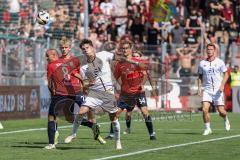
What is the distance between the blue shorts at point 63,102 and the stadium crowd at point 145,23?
46.3 ft

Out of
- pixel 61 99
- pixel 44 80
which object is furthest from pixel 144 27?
pixel 61 99

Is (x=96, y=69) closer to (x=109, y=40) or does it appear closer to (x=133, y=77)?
(x=133, y=77)

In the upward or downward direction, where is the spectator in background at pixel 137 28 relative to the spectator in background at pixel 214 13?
downward

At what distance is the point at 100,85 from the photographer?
1730 cm

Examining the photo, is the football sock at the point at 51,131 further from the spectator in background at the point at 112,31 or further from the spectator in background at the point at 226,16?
the spectator in background at the point at 226,16

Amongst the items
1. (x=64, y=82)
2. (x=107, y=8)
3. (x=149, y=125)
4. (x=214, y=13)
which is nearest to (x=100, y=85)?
(x=64, y=82)

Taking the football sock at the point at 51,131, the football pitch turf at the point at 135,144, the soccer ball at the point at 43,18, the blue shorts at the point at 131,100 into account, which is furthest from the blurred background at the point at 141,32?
the football sock at the point at 51,131

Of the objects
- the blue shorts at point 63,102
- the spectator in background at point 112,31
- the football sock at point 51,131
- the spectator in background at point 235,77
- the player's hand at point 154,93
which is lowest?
the player's hand at point 154,93

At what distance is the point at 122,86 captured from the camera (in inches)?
854

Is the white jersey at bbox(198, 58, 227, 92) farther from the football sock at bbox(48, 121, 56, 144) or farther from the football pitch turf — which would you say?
the football sock at bbox(48, 121, 56, 144)

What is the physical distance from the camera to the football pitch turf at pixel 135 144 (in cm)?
1585

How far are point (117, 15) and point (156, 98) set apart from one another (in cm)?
508

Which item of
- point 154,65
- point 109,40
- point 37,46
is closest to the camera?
point 37,46

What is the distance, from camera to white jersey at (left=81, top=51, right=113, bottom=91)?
56.5ft
